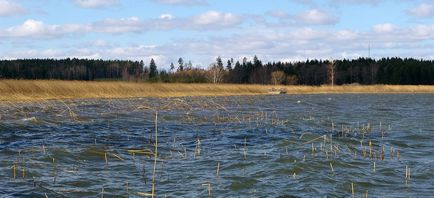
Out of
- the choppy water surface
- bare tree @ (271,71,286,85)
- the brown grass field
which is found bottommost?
the choppy water surface

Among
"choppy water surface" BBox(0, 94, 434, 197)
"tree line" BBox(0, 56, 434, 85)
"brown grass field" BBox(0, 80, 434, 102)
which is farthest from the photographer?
"tree line" BBox(0, 56, 434, 85)

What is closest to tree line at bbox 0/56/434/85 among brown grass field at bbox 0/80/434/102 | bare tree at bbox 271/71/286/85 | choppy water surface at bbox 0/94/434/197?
bare tree at bbox 271/71/286/85

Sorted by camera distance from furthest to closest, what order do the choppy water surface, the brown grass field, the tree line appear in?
the tree line → the brown grass field → the choppy water surface

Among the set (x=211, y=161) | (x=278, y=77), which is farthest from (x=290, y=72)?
(x=211, y=161)

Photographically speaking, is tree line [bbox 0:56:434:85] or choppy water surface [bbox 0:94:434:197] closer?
choppy water surface [bbox 0:94:434:197]

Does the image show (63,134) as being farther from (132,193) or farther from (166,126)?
(132,193)

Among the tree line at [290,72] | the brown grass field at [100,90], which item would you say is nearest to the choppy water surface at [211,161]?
the brown grass field at [100,90]

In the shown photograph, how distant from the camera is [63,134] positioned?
50.1 feet

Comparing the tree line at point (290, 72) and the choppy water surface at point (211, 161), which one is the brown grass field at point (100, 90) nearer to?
the choppy water surface at point (211, 161)

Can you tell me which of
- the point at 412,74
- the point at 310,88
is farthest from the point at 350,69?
the point at 310,88

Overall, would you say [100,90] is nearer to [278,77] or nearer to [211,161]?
[211,161]

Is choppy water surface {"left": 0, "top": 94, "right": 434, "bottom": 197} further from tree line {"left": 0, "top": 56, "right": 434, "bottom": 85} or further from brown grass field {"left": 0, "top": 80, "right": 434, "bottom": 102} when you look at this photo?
tree line {"left": 0, "top": 56, "right": 434, "bottom": 85}

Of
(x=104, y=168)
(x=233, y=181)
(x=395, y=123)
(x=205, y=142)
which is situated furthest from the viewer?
(x=395, y=123)

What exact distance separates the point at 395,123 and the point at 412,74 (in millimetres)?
98185
